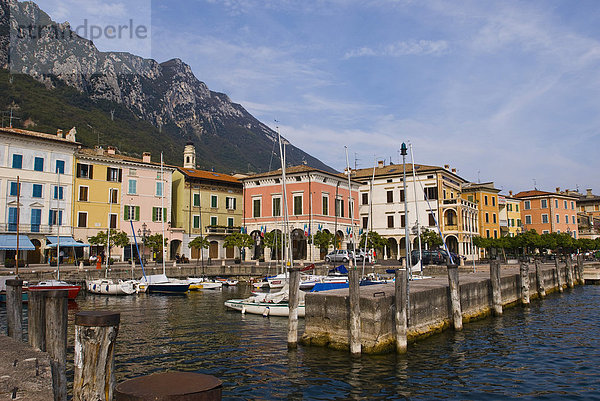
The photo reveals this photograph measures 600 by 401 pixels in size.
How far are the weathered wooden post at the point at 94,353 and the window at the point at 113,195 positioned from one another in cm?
4637

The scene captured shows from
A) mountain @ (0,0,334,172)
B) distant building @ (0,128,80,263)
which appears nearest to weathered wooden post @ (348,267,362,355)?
distant building @ (0,128,80,263)

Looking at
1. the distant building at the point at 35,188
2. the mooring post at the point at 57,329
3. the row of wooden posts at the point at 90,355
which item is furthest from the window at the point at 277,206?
the mooring post at the point at 57,329

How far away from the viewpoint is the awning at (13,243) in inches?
1529

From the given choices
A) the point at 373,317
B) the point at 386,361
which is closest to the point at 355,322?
the point at 373,317

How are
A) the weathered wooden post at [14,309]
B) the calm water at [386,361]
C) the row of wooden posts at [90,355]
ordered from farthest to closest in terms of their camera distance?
the calm water at [386,361]
the weathered wooden post at [14,309]
the row of wooden posts at [90,355]

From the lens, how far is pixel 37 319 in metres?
8.22

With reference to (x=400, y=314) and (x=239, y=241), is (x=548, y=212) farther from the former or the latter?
(x=400, y=314)

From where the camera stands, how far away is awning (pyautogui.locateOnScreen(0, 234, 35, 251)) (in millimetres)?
38847

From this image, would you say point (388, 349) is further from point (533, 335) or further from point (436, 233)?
point (436, 233)

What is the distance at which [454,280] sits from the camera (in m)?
18.1

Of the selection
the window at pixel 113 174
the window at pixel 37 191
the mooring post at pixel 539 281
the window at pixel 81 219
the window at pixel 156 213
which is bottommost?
the mooring post at pixel 539 281

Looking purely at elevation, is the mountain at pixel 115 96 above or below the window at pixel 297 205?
above

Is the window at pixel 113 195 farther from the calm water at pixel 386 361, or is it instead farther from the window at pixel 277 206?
Result: the calm water at pixel 386 361

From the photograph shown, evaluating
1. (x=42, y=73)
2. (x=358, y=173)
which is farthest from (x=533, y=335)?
(x=42, y=73)
